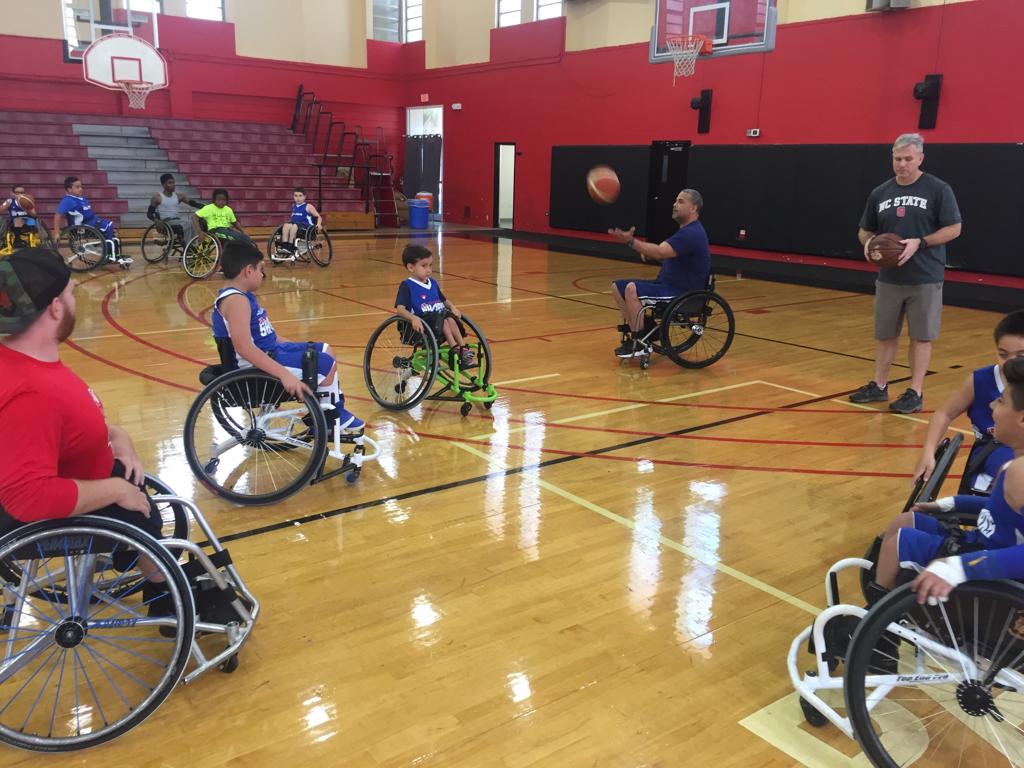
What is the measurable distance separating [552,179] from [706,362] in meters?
9.47

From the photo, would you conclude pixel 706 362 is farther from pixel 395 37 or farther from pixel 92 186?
pixel 395 37

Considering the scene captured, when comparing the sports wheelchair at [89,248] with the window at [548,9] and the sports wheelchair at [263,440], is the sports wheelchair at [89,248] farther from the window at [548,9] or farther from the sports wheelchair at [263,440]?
the window at [548,9]

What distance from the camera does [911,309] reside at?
4.43 meters

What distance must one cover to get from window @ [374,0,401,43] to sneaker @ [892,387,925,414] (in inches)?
615

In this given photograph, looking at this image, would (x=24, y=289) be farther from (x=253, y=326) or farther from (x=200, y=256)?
(x=200, y=256)

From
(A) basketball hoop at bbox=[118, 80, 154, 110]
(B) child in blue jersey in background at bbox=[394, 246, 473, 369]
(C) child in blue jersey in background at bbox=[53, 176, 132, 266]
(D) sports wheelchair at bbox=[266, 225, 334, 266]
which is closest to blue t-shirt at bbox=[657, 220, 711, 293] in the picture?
(B) child in blue jersey in background at bbox=[394, 246, 473, 369]

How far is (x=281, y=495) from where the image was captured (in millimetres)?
3115

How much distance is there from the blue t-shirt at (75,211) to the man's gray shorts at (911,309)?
7930 mm

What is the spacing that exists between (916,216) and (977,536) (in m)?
2.92

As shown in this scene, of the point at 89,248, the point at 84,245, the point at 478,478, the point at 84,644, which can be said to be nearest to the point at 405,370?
the point at 478,478

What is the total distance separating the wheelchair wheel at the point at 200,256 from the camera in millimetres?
8656

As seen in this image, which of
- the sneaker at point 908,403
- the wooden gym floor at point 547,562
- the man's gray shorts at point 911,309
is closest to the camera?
the wooden gym floor at point 547,562

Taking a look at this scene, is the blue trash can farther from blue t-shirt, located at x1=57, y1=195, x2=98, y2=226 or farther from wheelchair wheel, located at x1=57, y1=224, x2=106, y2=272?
blue t-shirt, located at x1=57, y1=195, x2=98, y2=226

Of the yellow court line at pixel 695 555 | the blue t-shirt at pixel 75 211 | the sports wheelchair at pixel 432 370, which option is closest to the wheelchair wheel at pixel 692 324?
the sports wheelchair at pixel 432 370
